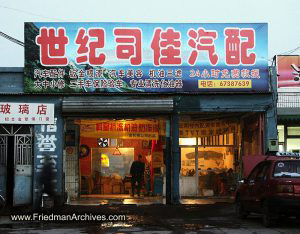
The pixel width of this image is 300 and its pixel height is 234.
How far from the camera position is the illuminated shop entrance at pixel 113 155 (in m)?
21.4

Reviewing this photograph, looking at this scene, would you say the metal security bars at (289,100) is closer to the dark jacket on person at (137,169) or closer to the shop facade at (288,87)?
the shop facade at (288,87)

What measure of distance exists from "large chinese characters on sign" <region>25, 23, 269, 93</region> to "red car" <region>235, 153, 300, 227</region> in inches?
211

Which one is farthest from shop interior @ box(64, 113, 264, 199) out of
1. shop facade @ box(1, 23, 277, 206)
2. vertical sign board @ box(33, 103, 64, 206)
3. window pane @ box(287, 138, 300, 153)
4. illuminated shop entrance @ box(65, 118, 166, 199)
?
vertical sign board @ box(33, 103, 64, 206)

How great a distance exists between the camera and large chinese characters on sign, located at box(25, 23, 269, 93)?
18531 millimetres

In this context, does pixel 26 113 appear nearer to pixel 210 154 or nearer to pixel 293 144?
pixel 210 154

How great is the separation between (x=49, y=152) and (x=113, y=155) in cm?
497

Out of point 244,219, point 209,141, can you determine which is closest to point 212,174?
point 209,141

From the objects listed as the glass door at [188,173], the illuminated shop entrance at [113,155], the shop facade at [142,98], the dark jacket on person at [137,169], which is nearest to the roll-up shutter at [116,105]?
the shop facade at [142,98]

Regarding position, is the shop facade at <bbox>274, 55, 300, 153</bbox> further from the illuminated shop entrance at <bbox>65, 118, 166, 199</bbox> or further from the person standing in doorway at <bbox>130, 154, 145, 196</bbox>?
the person standing in doorway at <bbox>130, 154, 145, 196</bbox>

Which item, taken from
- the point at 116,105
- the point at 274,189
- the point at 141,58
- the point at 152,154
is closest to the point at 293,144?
the point at 152,154

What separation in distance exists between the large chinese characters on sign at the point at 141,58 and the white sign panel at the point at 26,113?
582mm

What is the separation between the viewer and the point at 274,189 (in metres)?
12.3

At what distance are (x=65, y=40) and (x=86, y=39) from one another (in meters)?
0.72

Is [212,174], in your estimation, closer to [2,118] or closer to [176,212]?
[176,212]
